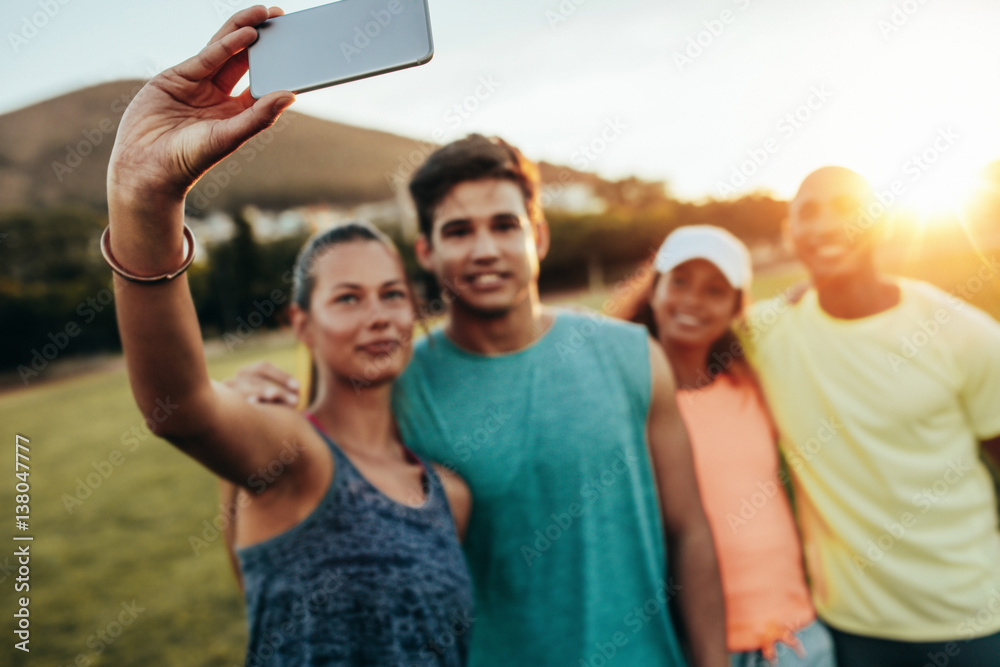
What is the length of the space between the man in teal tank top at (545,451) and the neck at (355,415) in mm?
93

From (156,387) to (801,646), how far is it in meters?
2.39

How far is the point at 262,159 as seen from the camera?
7588 cm

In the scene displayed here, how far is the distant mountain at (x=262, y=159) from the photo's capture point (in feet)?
226

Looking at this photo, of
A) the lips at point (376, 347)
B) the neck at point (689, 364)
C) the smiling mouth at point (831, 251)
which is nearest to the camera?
the lips at point (376, 347)

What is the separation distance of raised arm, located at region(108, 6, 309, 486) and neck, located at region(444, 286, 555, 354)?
3.24ft

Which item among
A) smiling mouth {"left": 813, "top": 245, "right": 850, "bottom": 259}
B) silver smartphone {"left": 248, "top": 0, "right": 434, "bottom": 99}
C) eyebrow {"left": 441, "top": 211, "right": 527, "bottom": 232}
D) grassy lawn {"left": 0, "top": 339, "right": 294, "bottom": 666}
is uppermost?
silver smartphone {"left": 248, "top": 0, "right": 434, "bottom": 99}

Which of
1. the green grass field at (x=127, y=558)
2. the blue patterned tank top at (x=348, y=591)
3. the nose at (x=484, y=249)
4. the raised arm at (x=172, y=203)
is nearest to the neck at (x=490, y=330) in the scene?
the nose at (x=484, y=249)

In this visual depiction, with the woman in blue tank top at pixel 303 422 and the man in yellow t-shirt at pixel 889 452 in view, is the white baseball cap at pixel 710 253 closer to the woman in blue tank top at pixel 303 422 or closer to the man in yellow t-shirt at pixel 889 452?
the man in yellow t-shirt at pixel 889 452

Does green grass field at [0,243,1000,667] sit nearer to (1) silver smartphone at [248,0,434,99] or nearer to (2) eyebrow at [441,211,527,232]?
(2) eyebrow at [441,211,527,232]

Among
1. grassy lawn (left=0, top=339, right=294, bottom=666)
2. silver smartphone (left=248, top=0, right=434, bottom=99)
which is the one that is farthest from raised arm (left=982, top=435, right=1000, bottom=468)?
grassy lawn (left=0, top=339, right=294, bottom=666)

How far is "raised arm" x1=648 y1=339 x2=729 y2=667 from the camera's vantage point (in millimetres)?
2221

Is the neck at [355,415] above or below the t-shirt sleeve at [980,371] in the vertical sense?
above

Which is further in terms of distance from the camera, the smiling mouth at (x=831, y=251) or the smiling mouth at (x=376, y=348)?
the smiling mouth at (x=831, y=251)

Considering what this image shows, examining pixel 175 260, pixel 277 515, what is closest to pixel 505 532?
pixel 277 515
